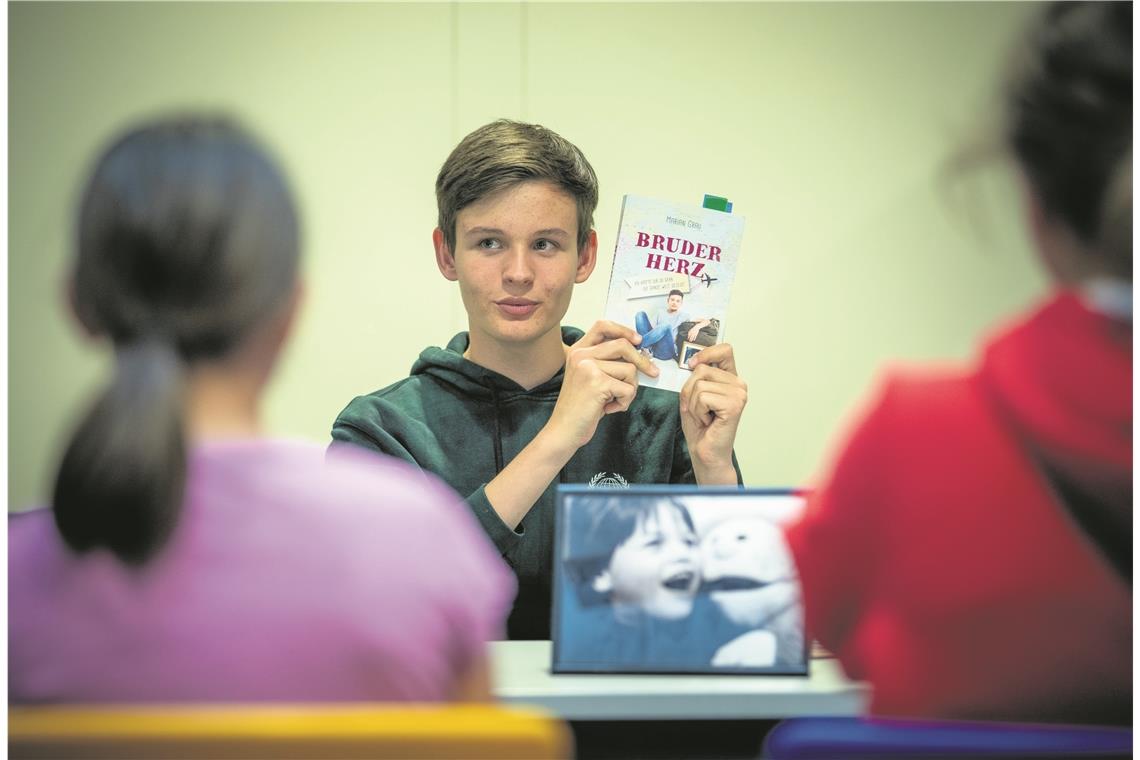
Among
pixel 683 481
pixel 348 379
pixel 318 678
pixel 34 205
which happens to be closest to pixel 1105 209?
pixel 318 678

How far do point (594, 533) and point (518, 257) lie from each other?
0.80m

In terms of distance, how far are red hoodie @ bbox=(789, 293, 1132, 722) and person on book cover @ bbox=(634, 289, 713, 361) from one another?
955 mm

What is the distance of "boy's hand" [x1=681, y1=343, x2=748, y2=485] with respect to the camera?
1.95 m

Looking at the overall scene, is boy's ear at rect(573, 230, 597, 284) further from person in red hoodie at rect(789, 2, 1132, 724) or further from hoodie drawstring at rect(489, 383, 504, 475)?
person in red hoodie at rect(789, 2, 1132, 724)

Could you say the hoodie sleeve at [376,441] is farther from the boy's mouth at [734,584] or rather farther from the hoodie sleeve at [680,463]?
the boy's mouth at [734,584]

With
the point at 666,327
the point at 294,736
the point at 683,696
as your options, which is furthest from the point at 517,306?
the point at 294,736

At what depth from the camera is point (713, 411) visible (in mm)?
1989

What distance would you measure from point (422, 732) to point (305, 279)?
1.38 feet

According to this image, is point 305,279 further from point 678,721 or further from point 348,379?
point 348,379

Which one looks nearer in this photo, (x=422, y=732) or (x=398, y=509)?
(x=422, y=732)

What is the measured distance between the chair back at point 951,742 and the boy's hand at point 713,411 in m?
1.17

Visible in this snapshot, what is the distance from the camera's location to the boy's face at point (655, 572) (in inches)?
52.4

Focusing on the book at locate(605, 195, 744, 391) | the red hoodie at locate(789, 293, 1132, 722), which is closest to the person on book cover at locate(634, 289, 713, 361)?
the book at locate(605, 195, 744, 391)

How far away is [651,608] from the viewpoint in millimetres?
1335
